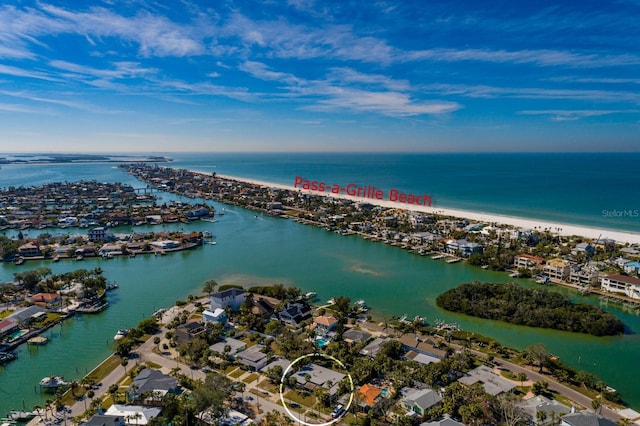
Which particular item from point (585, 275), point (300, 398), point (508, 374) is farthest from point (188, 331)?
point (585, 275)

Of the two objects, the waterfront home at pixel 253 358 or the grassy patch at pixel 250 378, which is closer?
the grassy patch at pixel 250 378

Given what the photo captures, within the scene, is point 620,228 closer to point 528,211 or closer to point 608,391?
point 528,211

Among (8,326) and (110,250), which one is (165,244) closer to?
(110,250)

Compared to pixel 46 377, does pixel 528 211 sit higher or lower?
higher

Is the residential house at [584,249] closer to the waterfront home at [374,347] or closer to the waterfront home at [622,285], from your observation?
the waterfront home at [622,285]

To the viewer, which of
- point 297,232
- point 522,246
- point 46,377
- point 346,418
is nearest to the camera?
point 346,418

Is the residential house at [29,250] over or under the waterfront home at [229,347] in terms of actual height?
under

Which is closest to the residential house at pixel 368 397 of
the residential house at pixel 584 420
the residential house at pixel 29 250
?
the residential house at pixel 584 420

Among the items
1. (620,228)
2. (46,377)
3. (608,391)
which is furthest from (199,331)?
(620,228)

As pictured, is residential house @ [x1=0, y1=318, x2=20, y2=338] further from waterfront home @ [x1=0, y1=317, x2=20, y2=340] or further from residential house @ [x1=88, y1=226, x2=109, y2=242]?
residential house @ [x1=88, y1=226, x2=109, y2=242]
